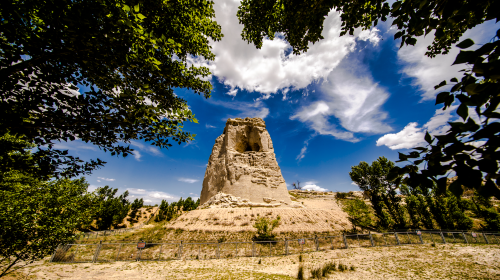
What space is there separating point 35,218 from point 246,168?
2376 cm

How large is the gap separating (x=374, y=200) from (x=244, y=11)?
2959 cm

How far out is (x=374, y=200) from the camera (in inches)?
997

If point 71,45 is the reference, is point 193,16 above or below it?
above

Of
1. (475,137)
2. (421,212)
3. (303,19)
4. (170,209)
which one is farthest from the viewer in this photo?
(170,209)

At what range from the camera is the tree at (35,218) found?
604 cm

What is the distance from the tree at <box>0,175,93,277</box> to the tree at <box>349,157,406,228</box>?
27490mm

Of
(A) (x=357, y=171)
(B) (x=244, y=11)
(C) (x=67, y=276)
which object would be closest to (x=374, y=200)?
(A) (x=357, y=171)

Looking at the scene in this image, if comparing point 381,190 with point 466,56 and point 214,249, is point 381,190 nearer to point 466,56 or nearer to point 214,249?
point 214,249

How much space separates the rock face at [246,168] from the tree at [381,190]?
12.4 metres

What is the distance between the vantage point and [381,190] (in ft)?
87.5

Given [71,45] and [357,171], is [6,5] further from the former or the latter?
[357,171]

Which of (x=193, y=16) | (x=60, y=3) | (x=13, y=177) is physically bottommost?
(x=13, y=177)

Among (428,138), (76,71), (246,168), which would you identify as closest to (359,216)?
(246,168)

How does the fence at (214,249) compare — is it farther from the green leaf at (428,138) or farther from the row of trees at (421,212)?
the green leaf at (428,138)
